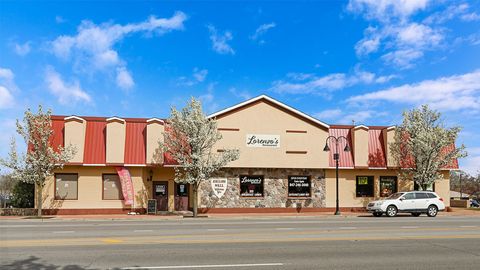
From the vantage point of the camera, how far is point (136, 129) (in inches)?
1232

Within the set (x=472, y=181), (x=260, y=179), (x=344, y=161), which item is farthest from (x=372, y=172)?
(x=472, y=181)

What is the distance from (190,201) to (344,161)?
11345 millimetres

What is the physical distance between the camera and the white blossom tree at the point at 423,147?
31844 mm

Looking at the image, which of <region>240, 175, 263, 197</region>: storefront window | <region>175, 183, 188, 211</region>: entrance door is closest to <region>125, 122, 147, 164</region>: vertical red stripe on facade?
<region>175, 183, 188, 211</region>: entrance door

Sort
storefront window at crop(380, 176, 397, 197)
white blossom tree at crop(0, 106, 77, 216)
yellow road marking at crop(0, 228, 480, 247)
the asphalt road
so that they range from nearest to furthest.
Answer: the asphalt road, yellow road marking at crop(0, 228, 480, 247), white blossom tree at crop(0, 106, 77, 216), storefront window at crop(380, 176, 397, 197)

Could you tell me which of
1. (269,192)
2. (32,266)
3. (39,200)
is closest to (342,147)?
(269,192)

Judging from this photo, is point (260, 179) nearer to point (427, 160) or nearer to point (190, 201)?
point (190, 201)

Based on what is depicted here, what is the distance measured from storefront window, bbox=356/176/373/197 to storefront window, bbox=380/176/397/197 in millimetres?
862

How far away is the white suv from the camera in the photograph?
93.1ft

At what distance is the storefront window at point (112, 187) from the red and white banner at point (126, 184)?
2.12ft

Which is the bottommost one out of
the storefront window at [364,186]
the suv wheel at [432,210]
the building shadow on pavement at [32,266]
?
the suv wheel at [432,210]

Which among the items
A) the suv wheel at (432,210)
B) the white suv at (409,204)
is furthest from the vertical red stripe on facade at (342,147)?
the suv wheel at (432,210)

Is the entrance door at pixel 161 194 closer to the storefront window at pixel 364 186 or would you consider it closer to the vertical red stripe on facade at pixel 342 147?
the vertical red stripe on facade at pixel 342 147

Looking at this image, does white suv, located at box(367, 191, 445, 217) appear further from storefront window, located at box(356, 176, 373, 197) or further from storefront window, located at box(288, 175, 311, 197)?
storefront window, located at box(288, 175, 311, 197)
